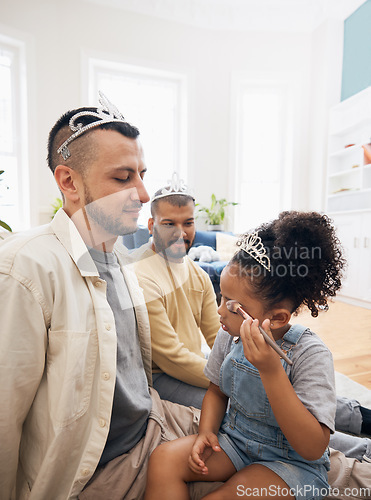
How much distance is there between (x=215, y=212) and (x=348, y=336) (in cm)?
244

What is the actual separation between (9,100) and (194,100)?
2.12 meters

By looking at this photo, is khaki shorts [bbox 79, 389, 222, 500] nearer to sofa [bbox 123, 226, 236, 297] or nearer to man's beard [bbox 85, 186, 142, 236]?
man's beard [bbox 85, 186, 142, 236]

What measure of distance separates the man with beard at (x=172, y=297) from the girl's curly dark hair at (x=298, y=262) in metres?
0.25

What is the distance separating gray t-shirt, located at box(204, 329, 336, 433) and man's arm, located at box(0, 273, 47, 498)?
455 mm

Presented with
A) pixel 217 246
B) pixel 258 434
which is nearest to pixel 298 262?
pixel 258 434

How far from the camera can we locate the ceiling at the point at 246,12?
12.5 feet

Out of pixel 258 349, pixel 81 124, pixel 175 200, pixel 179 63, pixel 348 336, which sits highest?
pixel 179 63

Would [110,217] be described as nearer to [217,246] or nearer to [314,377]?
[314,377]

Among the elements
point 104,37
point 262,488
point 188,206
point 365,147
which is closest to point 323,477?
point 262,488

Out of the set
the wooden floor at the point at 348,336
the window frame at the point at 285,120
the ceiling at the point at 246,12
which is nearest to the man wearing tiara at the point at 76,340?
the wooden floor at the point at 348,336

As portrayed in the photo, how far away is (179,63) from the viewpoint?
13.2 ft

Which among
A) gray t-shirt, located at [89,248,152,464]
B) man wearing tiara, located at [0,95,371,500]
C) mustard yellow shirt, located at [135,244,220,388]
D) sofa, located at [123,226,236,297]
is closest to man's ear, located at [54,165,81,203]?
man wearing tiara, located at [0,95,371,500]

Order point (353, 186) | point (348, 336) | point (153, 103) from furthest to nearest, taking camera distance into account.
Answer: point (153, 103) → point (353, 186) → point (348, 336)

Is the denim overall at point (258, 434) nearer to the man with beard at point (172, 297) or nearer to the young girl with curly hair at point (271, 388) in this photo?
the young girl with curly hair at point (271, 388)
